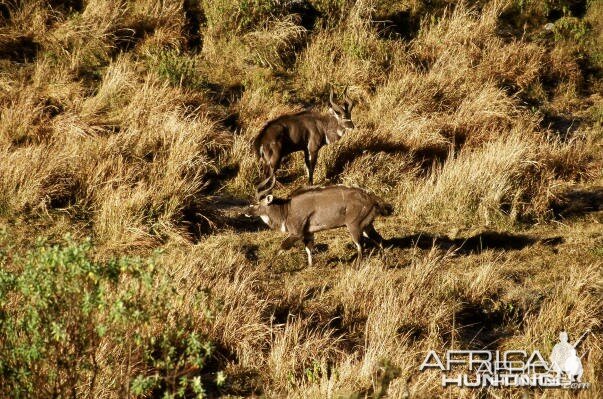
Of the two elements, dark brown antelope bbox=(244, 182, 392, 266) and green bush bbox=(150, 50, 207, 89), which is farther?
green bush bbox=(150, 50, 207, 89)

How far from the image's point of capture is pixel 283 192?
43.9 ft

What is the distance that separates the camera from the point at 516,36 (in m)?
18.4

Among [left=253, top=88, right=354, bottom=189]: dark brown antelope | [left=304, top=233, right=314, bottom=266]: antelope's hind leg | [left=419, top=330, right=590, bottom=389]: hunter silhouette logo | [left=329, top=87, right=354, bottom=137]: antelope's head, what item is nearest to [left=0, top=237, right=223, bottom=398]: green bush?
[left=419, top=330, right=590, bottom=389]: hunter silhouette logo

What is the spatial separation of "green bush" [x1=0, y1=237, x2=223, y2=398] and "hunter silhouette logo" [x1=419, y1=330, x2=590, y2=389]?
3026 mm

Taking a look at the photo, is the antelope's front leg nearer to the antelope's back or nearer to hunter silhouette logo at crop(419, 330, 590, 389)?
the antelope's back

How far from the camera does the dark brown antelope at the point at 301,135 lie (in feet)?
42.1

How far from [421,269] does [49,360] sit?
5.39 m

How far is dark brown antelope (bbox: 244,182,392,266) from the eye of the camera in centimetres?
1088

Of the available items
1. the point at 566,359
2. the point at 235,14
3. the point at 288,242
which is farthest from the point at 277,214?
the point at 235,14

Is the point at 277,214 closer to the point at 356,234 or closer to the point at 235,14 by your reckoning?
the point at 356,234

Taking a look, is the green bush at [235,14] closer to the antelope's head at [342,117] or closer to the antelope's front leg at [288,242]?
the antelope's head at [342,117]

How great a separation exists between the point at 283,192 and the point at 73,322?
23.2 feet

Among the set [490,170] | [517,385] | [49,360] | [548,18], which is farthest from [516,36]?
[49,360]

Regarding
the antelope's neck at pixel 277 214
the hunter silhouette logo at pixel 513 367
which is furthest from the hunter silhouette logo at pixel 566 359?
the antelope's neck at pixel 277 214
